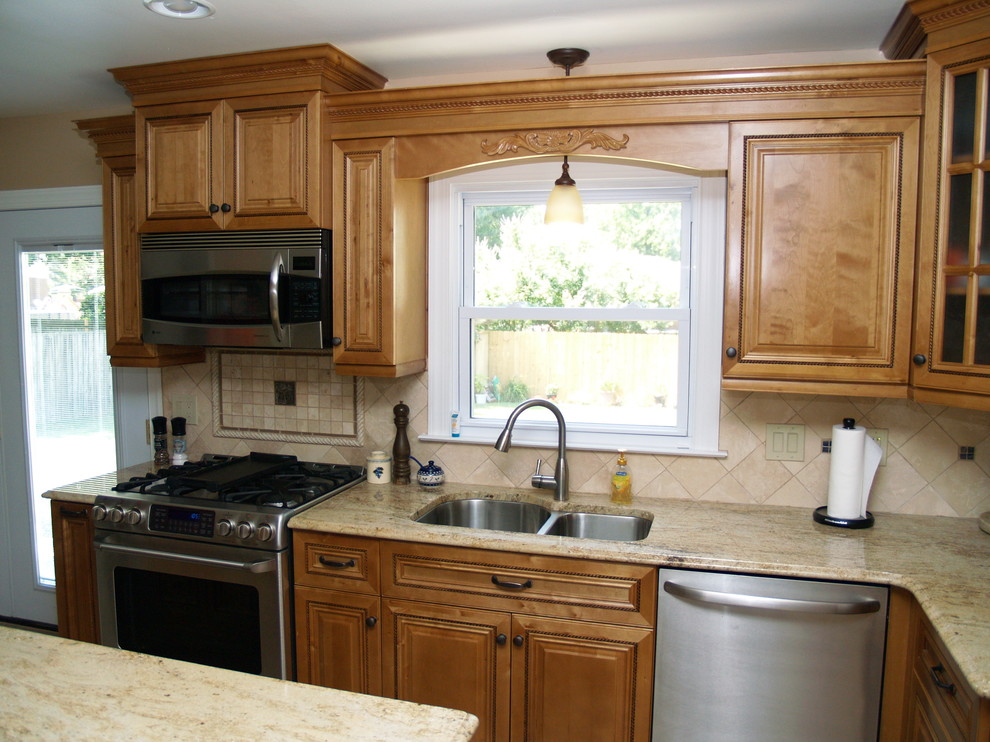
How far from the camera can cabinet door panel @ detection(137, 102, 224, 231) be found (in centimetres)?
260

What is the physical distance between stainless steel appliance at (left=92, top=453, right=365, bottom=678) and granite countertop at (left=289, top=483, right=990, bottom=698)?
16cm

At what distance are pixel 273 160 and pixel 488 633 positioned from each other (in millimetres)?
1741

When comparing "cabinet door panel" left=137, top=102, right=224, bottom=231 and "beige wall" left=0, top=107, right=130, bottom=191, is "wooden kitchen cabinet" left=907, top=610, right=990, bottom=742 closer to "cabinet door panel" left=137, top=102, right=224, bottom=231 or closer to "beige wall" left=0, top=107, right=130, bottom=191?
"cabinet door panel" left=137, top=102, right=224, bottom=231

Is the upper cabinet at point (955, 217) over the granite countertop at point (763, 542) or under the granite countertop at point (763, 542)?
over

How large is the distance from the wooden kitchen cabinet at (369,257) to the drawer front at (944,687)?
1.76 metres

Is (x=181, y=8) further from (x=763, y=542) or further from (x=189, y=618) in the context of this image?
(x=763, y=542)

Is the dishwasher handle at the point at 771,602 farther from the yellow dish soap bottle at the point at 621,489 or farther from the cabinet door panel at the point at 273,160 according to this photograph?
the cabinet door panel at the point at 273,160

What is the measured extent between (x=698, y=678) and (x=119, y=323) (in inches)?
98.9

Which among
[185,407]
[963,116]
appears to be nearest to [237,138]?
[185,407]

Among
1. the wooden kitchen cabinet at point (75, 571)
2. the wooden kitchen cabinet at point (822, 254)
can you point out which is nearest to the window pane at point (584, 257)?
the wooden kitchen cabinet at point (822, 254)

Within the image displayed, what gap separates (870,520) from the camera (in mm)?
2289

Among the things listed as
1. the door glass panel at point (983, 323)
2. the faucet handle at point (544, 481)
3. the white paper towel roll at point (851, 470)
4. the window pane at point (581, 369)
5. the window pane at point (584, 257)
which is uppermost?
the window pane at point (584, 257)

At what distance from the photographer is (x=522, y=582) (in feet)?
7.14

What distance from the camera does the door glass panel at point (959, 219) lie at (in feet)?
6.38
